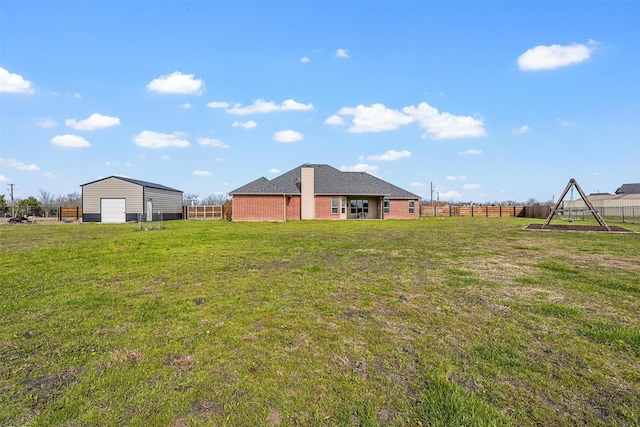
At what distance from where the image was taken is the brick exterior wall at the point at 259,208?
28938 mm

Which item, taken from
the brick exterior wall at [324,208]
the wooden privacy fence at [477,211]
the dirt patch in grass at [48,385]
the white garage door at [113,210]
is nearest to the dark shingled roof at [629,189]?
the wooden privacy fence at [477,211]

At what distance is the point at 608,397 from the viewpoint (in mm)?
2600

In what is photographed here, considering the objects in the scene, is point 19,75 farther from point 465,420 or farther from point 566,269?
point 566,269

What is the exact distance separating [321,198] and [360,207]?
15.3ft

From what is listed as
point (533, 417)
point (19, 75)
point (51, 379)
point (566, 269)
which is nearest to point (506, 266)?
point (566, 269)

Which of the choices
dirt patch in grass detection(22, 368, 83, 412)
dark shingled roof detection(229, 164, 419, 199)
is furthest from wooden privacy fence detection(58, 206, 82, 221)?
dirt patch in grass detection(22, 368, 83, 412)

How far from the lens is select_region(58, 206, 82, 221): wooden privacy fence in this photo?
32062 mm

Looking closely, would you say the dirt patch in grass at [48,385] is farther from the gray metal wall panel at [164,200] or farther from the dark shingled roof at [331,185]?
the gray metal wall panel at [164,200]

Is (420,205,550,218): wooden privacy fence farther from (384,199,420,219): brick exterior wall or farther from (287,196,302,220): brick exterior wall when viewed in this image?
(287,196,302,220): brick exterior wall

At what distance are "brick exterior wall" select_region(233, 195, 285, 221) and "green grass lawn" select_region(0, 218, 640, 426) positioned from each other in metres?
22.0

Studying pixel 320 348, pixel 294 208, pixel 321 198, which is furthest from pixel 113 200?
pixel 320 348

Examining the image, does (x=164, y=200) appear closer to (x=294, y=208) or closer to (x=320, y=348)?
(x=294, y=208)

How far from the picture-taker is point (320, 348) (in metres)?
3.44

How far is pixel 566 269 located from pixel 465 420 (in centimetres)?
681
